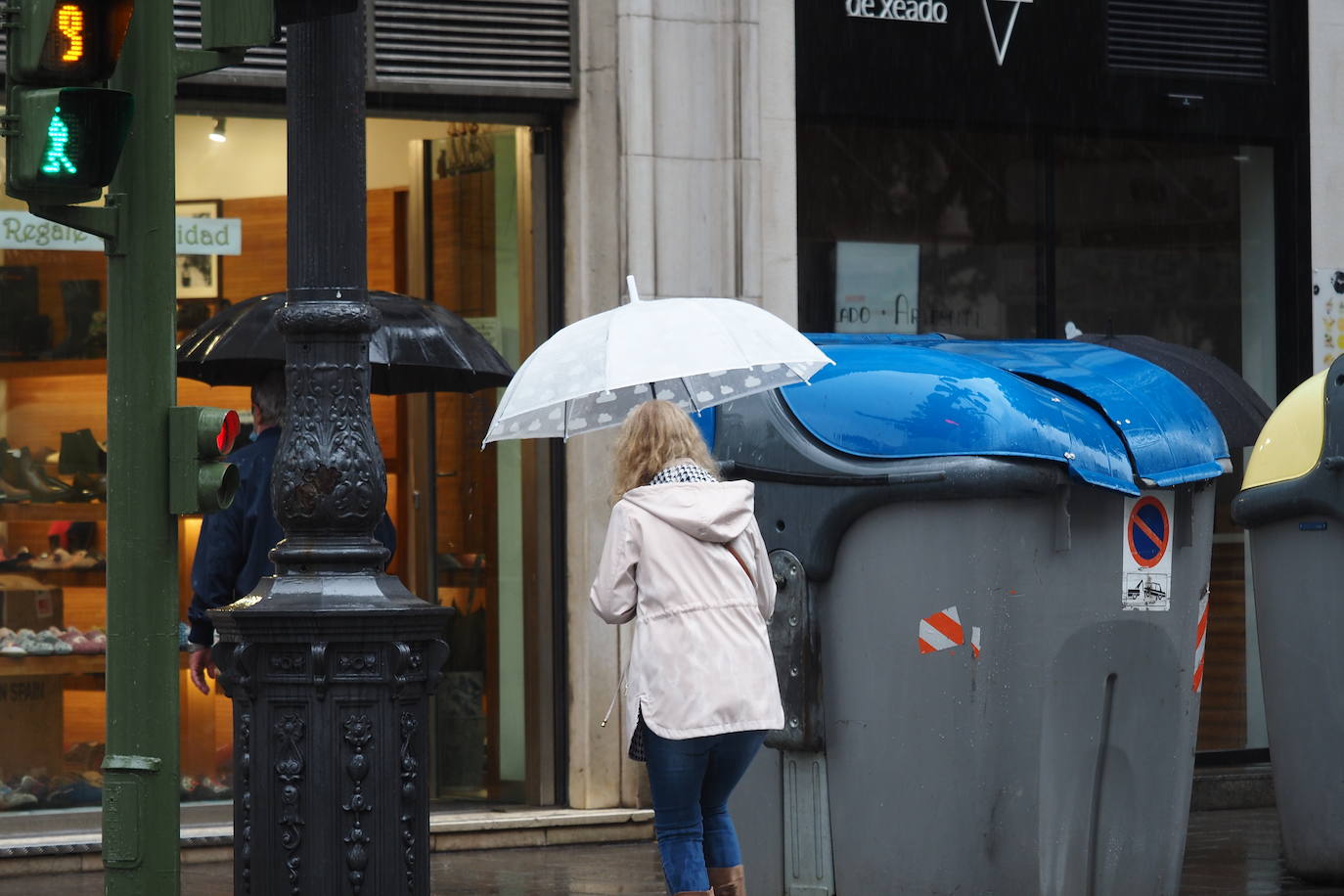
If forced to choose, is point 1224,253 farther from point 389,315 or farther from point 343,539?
point 343,539

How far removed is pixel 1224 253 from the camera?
1253cm

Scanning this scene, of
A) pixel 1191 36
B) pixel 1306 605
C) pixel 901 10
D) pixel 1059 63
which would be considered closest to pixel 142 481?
pixel 1306 605

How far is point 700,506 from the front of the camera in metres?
6.19

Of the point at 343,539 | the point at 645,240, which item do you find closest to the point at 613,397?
the point at 343,539

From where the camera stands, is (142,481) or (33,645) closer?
(142,481)

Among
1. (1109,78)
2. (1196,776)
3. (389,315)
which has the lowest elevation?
(1196,776)

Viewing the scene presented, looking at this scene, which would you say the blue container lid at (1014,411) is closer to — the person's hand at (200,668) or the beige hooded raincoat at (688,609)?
the beige hooded raincoat at (688,609)

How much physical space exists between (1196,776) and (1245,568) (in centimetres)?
138

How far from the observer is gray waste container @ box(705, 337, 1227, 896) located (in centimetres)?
691

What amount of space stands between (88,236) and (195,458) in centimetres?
477

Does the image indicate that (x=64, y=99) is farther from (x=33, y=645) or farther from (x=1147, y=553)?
(x=33, y=645)

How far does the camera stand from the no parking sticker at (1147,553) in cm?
723

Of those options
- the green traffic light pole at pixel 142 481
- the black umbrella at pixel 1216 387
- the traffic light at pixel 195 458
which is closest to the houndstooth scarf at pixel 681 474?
the traffic light at pixel 195 458

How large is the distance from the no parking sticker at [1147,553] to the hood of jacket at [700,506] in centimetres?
160
